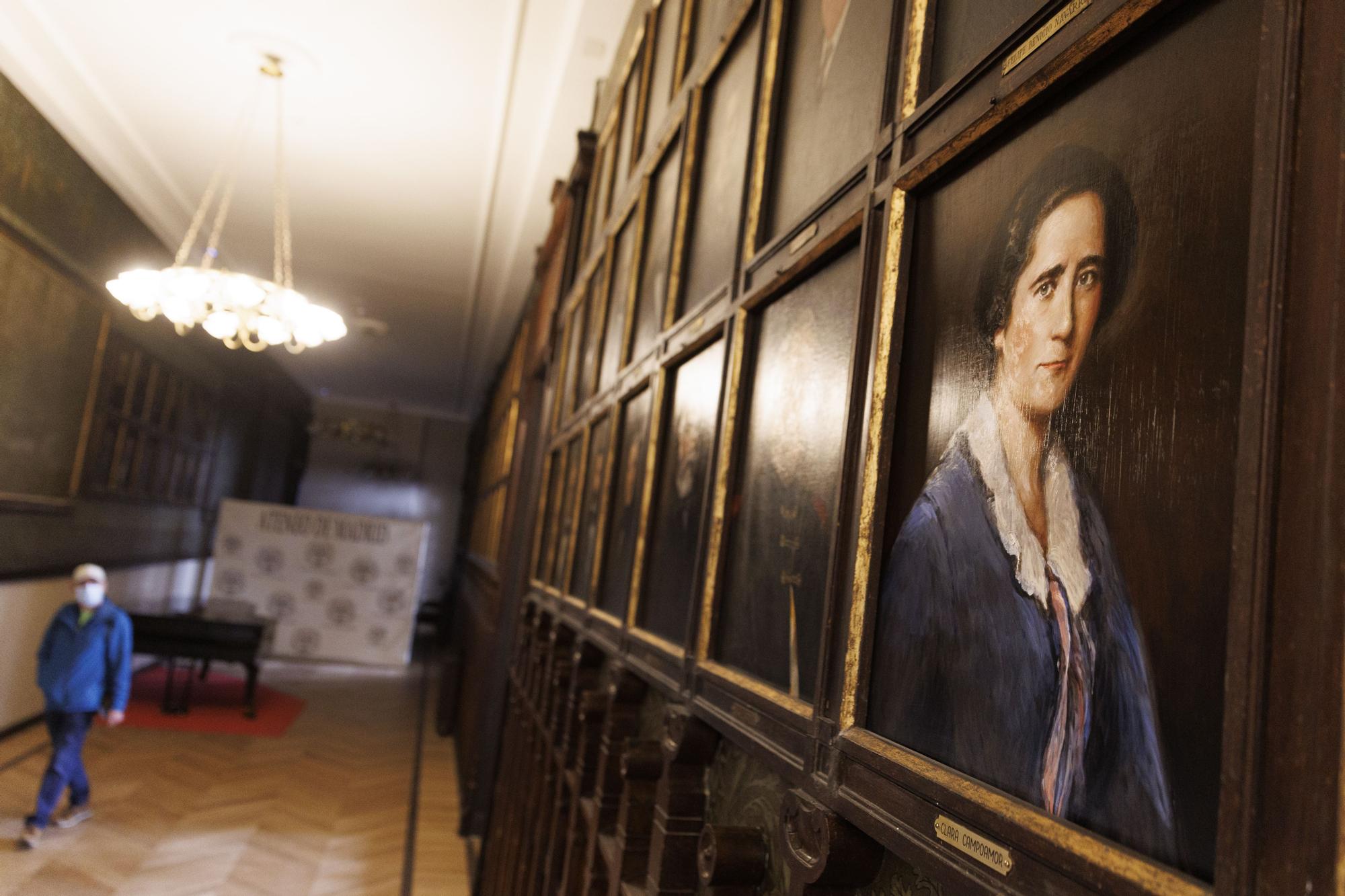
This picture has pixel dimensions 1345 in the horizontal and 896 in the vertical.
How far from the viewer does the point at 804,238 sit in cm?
140

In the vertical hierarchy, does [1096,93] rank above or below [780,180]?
below

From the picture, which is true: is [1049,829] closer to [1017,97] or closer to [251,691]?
[1017,97]

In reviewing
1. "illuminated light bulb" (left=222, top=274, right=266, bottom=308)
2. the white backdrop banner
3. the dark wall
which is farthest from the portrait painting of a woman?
the white backdrop banner

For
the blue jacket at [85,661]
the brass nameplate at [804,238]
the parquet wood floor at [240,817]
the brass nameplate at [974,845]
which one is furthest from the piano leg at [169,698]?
the brass nameplate at [974,845]

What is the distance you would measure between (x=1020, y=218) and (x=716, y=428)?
846 millimetres

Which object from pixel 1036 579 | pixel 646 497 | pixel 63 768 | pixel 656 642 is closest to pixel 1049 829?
pixel 1036 579

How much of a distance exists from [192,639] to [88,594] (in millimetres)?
3659

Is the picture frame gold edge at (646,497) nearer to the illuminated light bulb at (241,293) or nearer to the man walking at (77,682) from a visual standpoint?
the illuminated light bulb at (241,293)

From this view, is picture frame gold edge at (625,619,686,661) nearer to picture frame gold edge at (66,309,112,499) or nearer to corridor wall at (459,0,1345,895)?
corridor wall at (459,0,1345,895)

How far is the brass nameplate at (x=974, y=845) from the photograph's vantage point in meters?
0.74

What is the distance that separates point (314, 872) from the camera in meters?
5.36

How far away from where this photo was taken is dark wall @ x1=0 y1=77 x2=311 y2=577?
6.40 metres

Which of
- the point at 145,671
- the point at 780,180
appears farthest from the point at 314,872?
the point at 145,671

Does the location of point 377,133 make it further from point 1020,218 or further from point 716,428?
point 1020,218
